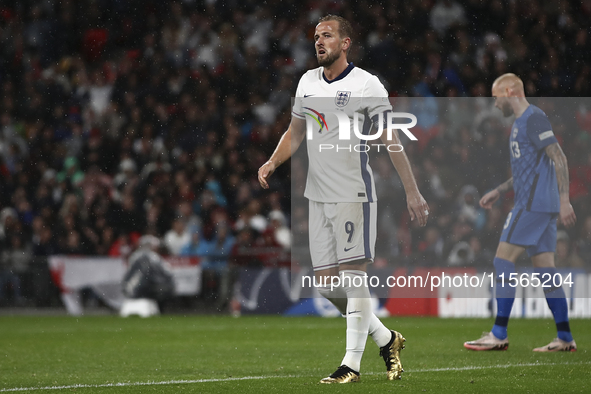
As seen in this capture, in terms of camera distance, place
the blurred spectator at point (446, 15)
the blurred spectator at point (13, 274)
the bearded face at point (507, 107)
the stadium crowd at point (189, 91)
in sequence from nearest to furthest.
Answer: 1. the bearded face at point (507, 107)
2. the blurred spectator at point (13, 274)
3. the stadium crowd at point (189, 91)
4. the blurred spectator at point (446, 15)

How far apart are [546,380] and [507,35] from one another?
11.3m

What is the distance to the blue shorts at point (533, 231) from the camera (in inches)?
315

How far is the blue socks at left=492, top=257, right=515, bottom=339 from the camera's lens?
26.3 ft

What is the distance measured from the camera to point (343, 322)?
40.1 feet

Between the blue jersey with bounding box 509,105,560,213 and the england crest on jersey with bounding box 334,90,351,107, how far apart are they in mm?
2733

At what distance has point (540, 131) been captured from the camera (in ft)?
26.2

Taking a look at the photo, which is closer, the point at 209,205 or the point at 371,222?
the point at 371,222

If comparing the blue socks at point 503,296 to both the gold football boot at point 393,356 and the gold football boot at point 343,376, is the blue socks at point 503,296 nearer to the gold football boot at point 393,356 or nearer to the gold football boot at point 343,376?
the gold football boot at point 393,356

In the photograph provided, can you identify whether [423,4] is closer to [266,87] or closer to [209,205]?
[266,87]

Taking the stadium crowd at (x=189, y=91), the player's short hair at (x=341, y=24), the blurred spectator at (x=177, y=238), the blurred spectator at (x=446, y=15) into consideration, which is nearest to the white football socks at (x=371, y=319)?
the player's short hair at (x=341, y=24)

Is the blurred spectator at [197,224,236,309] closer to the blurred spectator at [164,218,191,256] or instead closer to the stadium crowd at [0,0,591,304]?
the stadium crowd at [0,0,591,304]

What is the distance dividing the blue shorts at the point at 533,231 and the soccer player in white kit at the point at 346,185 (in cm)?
237

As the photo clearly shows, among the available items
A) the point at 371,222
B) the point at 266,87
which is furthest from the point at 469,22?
the point at 371,222

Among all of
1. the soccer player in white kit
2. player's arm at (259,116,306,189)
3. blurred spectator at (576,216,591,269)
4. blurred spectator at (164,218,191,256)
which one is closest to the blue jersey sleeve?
blurred spectator at (576,216,591,269)
